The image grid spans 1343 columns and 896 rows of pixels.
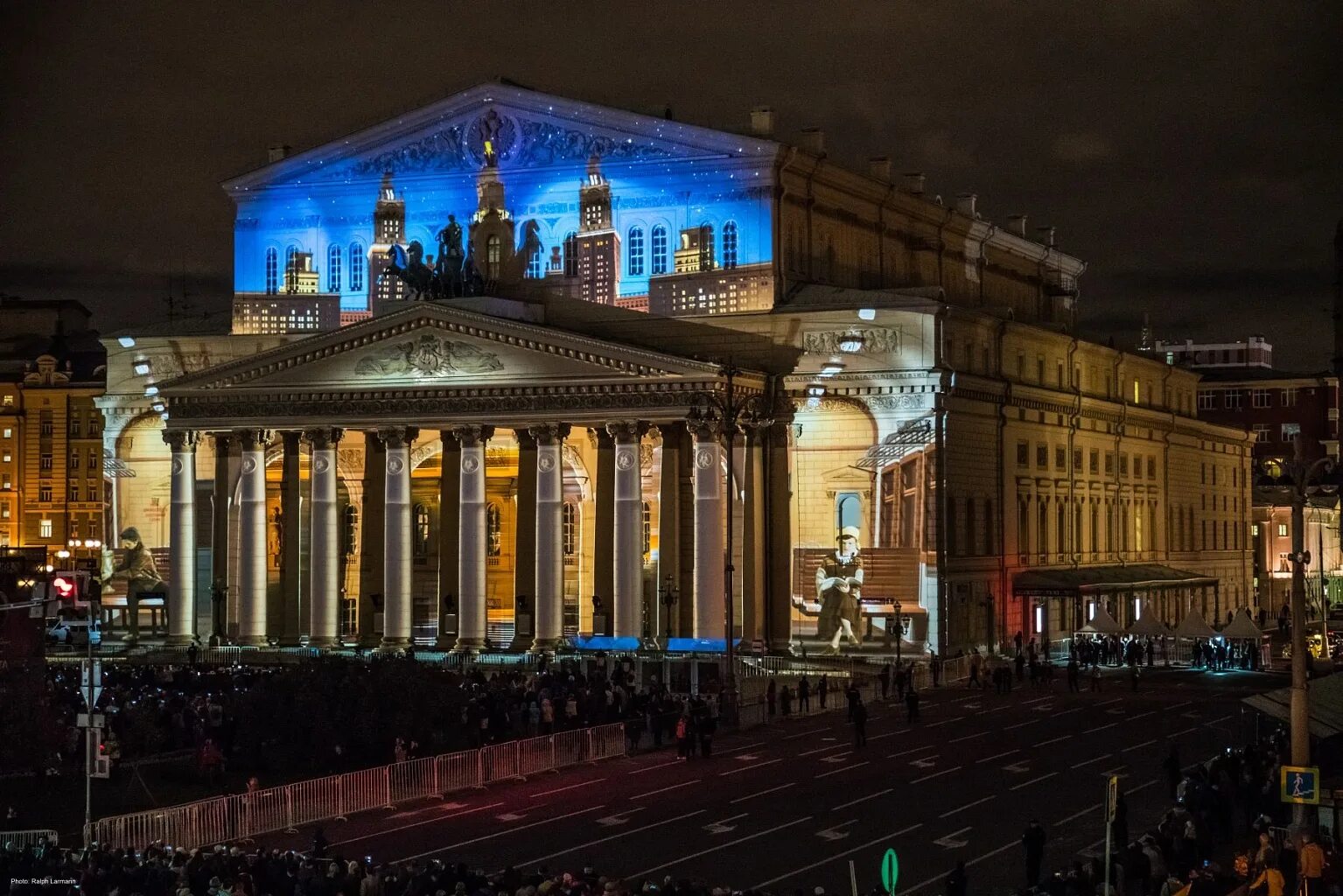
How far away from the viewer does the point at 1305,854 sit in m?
31.2

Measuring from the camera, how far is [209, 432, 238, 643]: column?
81.7 m

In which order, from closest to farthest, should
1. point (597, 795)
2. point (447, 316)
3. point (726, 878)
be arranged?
point (726, 878) < point (597, 795) < point (447, 316)

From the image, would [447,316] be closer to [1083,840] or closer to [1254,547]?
[1083,840]

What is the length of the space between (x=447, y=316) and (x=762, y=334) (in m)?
11.6

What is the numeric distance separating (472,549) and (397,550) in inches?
119

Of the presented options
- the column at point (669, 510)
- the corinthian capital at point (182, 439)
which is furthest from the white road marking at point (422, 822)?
the corinthian capital at point (182, 439)

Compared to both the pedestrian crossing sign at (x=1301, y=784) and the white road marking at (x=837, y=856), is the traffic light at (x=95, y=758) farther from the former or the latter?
the pedestrian crossing sign at (x=1301, y=784)

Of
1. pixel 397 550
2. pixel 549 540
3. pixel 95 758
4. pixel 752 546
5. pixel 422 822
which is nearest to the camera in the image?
pixel 95 758

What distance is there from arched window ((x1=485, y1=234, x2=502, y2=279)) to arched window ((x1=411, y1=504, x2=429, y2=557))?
14.1 m

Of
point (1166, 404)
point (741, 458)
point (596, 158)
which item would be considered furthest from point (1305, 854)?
point (1166, 404)

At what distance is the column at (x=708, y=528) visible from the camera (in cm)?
7475

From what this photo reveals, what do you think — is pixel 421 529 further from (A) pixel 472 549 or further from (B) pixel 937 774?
(B) pixel 937 774

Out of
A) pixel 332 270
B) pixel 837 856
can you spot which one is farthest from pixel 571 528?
pixel 837 856

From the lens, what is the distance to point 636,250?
3273 inches
